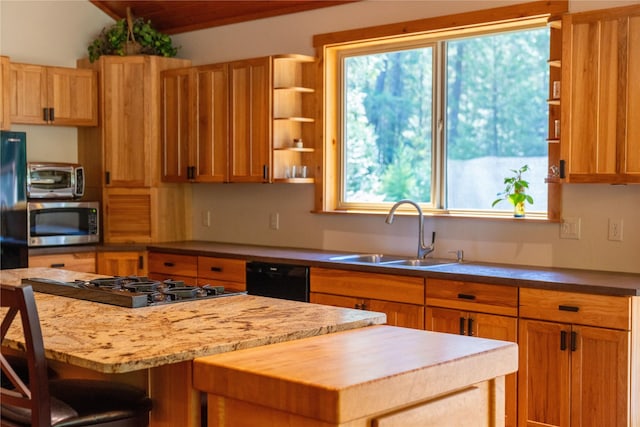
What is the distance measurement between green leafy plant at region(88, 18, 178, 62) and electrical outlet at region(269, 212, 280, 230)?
1.47 m

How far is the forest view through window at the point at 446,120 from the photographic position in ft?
15.2

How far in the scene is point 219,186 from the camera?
6246 millimetres

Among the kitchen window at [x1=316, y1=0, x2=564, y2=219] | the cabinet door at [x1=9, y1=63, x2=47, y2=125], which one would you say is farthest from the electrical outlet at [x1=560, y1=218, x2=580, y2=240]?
the cabinet door at [x1=9, y1=63, x2=47, y2=125]

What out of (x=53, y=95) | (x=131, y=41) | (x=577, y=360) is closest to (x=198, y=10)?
(x=131, y=41)

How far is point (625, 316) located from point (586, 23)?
1.38 m

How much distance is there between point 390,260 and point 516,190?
0.86 meters

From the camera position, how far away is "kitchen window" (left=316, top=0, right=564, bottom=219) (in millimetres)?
4645

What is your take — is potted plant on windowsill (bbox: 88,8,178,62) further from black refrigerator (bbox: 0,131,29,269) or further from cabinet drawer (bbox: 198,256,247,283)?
cabinet drawer (bbox: 198,256,247,283)

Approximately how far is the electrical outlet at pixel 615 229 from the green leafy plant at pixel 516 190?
0.46 metres

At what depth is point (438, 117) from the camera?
197 inches

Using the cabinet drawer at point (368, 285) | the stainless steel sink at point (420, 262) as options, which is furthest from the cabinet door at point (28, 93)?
the stainless steel sink at point (420, 262)

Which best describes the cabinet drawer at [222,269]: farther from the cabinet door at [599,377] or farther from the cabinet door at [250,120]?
the cabinet door at [599,377]

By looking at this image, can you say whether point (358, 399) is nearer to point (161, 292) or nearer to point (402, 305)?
point (161, 292)

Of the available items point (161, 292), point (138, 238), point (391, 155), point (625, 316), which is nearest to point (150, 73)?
point (138, 238)
